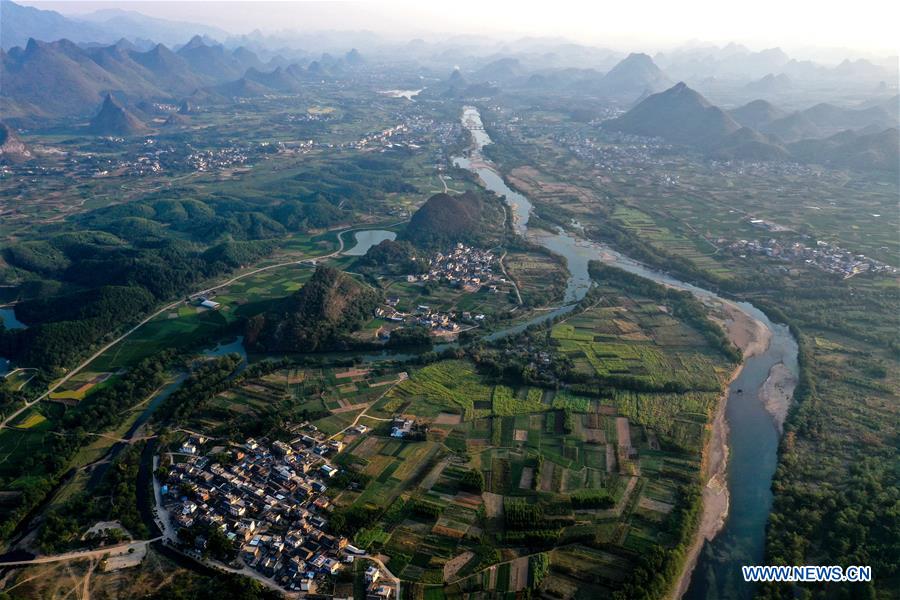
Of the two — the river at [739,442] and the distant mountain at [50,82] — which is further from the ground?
the distant mountain at [50,82]

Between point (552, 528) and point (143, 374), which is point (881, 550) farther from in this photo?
point (143, 374)

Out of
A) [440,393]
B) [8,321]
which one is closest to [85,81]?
[8,321]

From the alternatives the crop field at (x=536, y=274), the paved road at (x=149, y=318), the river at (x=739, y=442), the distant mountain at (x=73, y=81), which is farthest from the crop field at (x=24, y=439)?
the distant mountain at (x=73, y=81)

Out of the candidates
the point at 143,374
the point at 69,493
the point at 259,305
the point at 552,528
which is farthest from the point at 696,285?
the point at 69,493

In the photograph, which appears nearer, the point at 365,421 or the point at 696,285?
the point at 365,421

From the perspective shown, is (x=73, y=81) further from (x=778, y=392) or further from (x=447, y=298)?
(x=778, y=392)

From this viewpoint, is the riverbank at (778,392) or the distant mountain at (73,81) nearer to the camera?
the riverbank at (778,392)

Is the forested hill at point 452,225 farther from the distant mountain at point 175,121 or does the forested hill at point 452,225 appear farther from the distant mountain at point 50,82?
the distant mountain at point 50,82
